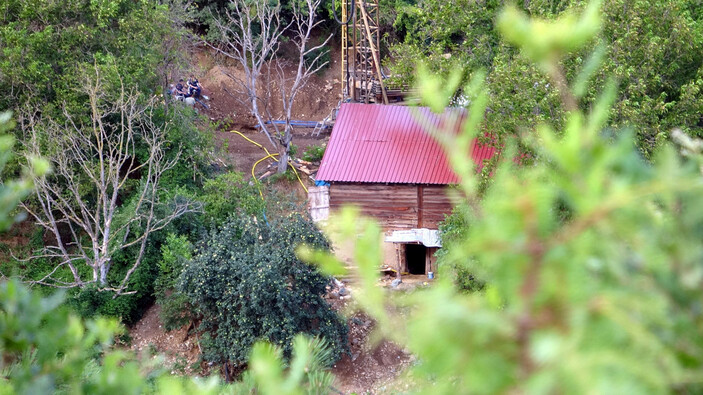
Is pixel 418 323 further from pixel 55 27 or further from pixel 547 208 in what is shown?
pixel 55 27

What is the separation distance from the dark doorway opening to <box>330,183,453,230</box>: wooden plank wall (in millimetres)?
997

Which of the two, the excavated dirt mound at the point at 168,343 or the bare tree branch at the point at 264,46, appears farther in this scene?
the bare tree branch at the point at 264,46

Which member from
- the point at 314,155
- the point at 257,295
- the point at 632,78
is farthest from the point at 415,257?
the point at 632,78

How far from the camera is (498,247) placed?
93cm

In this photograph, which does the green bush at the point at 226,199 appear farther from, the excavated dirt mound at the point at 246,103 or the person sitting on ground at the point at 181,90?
the person sitting on ground at the point at 181,90

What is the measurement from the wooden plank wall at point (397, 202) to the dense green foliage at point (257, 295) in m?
3.47

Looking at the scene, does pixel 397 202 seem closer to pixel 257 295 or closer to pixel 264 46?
pixel 257 295

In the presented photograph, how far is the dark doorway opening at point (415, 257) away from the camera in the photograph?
14.5 m

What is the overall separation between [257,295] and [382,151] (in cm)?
573

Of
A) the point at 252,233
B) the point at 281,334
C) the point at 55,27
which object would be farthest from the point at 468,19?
the point at 55,27

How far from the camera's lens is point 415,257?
48.6 ft

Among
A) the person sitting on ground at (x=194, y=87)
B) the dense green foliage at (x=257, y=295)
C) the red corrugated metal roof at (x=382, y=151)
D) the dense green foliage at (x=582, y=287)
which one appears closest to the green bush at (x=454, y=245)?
the dense green foliage at (x=257, y=295)

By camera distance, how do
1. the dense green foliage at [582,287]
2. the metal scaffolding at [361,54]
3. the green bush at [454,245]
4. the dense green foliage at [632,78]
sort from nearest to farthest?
the dense green foliage at [582,287], the green bush at [454,245], the dense green foliage at [632,78], the metal scaffolding at [361,54]

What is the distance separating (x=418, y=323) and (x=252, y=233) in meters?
9.88
